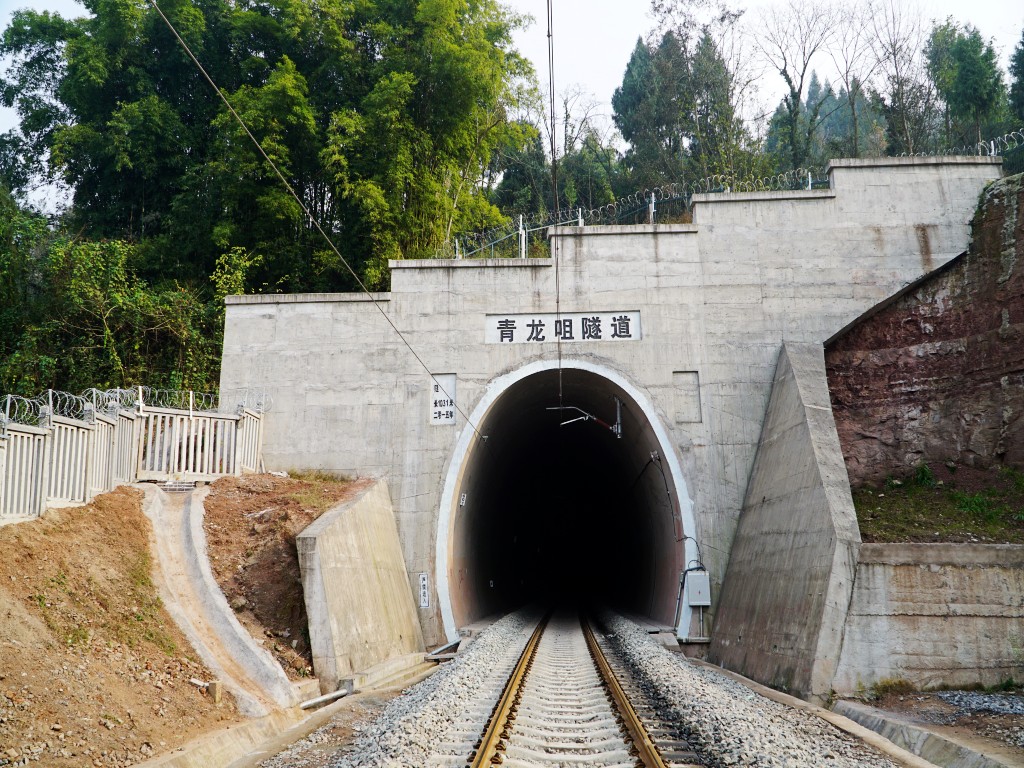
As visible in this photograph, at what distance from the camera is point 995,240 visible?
44.7 feet

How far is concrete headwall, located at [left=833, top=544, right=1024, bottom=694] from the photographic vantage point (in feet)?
29.2

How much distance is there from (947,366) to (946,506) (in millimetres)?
2808

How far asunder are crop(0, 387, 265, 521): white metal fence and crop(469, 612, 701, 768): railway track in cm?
511

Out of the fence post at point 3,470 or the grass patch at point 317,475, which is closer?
the fence post at point 3,470

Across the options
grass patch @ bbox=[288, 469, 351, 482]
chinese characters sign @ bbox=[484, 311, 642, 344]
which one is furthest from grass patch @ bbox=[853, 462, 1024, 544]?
grass patch @ bbox=[288, 469, 351, 482]

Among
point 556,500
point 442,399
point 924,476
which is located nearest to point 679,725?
point 924,476

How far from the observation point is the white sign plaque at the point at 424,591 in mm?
14047

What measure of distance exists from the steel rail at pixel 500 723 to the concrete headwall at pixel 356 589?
2111 mm

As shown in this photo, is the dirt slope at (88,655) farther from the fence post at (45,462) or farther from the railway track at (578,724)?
the railway track at (578,724)

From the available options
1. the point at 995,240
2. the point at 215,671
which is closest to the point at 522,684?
the point at 215,671

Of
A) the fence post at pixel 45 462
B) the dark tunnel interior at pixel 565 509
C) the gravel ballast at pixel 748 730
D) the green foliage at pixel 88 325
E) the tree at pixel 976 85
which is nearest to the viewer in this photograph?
the gravel ballast at pixel 748 730

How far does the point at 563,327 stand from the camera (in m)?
15.0

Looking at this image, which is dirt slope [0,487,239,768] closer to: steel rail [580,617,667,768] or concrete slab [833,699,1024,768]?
steel rail [580,617,667,768]

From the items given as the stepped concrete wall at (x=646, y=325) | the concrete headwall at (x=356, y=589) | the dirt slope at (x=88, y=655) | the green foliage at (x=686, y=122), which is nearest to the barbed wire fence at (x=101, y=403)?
the stepped concrete wall at (x=646, y=325)
